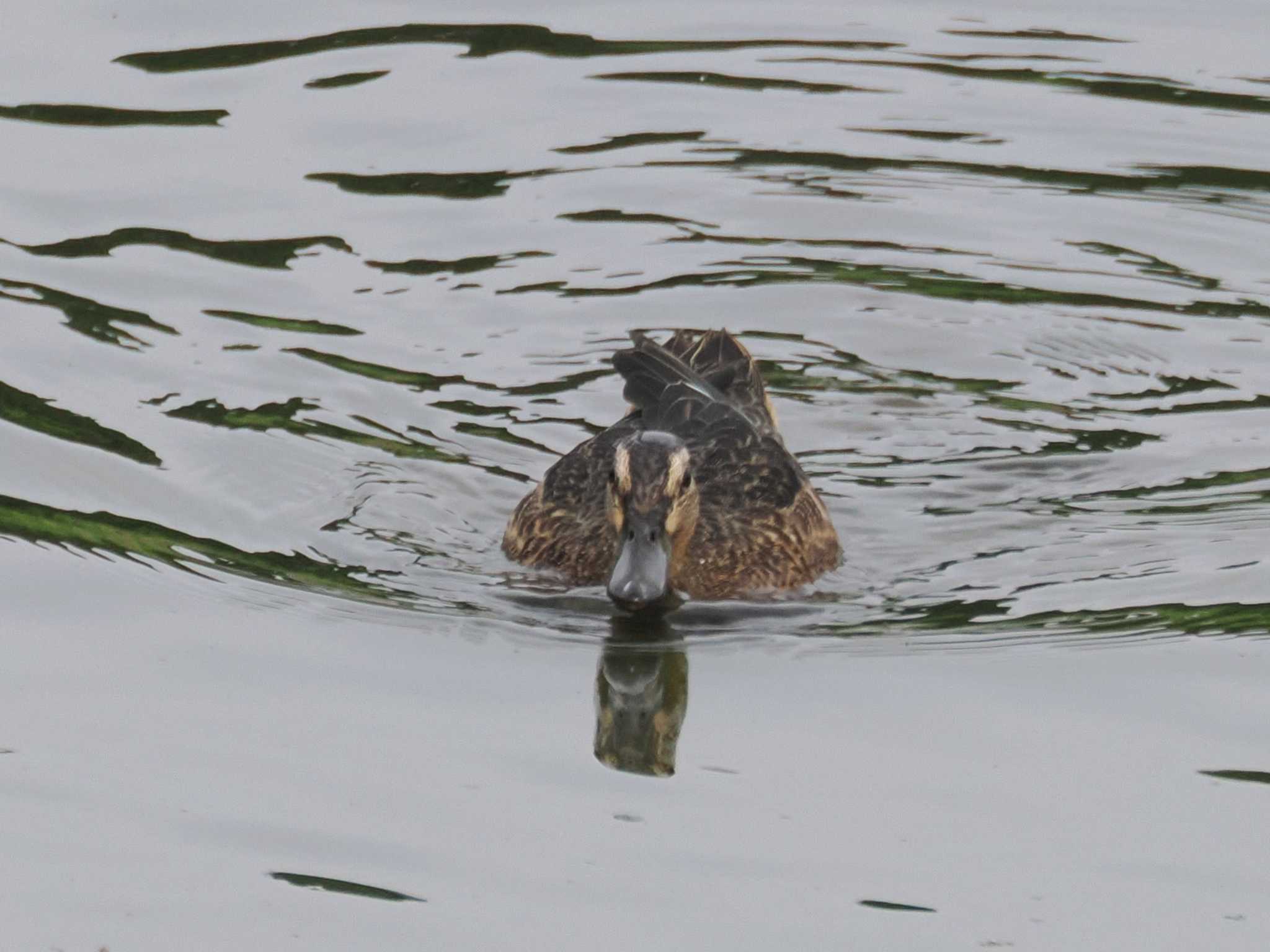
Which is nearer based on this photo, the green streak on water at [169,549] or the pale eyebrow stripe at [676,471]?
the pale eyebrow stripe at [676,471]

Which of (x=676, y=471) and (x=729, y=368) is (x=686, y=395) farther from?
(x=676, y=471)

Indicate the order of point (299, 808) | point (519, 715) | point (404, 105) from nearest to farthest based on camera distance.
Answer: point (299, 808) < point (519, 715) < point (404, 105)

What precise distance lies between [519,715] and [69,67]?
369 inches

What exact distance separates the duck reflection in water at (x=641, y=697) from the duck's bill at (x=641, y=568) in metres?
0.14

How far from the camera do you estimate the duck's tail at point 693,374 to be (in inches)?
467

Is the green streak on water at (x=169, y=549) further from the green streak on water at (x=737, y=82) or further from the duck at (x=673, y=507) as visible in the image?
the green streak on water at (x=737, y=82)

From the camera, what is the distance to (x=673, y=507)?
1084 centimetres

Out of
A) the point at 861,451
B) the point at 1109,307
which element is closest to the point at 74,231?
the point at 861,451

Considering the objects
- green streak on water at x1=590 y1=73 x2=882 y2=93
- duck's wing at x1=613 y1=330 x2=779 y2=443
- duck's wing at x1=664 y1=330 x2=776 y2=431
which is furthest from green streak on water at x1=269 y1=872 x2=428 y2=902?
green streak on water at x1=590 y1=73 x2=882 y2=93

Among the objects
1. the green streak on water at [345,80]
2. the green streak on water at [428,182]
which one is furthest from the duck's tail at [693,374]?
the green streak on water at [345,80]

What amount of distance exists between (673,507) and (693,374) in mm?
1475

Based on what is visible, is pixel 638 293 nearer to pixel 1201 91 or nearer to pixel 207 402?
pixel 207 402

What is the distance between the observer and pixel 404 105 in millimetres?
17000

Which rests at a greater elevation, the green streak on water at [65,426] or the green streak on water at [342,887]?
the green streak on water at [65,426]
